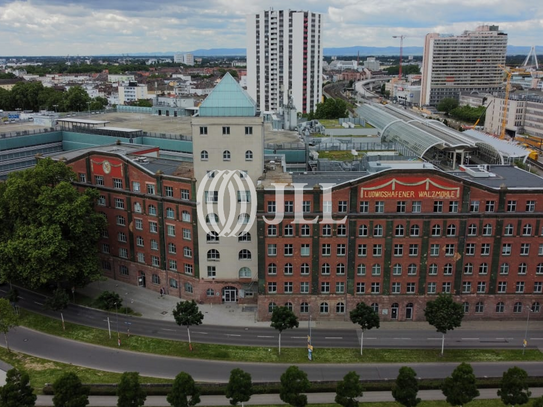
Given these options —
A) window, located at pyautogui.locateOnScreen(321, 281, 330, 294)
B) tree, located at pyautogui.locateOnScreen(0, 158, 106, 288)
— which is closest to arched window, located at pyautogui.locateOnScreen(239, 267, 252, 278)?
window, located at pyautogui.locateOnScreen(321, 281, 330, 294)

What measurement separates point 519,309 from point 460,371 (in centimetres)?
2925

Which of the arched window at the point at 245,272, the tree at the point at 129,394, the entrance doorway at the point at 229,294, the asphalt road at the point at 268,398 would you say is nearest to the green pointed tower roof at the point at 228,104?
the arched window at the point at 245,272

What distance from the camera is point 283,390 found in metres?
53.9

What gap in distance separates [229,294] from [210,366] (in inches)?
720

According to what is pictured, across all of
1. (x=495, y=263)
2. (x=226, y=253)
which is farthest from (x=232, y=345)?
(x=495, y=263)

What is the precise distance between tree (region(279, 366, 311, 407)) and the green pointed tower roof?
38387 mm

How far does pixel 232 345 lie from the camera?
232 feet

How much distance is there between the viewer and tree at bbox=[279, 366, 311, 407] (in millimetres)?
53094

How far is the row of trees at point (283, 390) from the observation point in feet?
170

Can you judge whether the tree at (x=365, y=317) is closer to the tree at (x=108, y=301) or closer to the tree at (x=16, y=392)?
the tree at (x=108, y=301)

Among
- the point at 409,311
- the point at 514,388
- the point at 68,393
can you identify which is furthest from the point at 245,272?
the point at 514,388

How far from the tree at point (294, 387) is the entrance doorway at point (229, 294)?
29705 millimetres

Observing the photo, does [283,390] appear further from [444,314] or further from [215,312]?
[215,312]

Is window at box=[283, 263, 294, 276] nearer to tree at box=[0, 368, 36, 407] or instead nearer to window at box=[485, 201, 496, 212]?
window at box=[485, 201, 496, 212]
